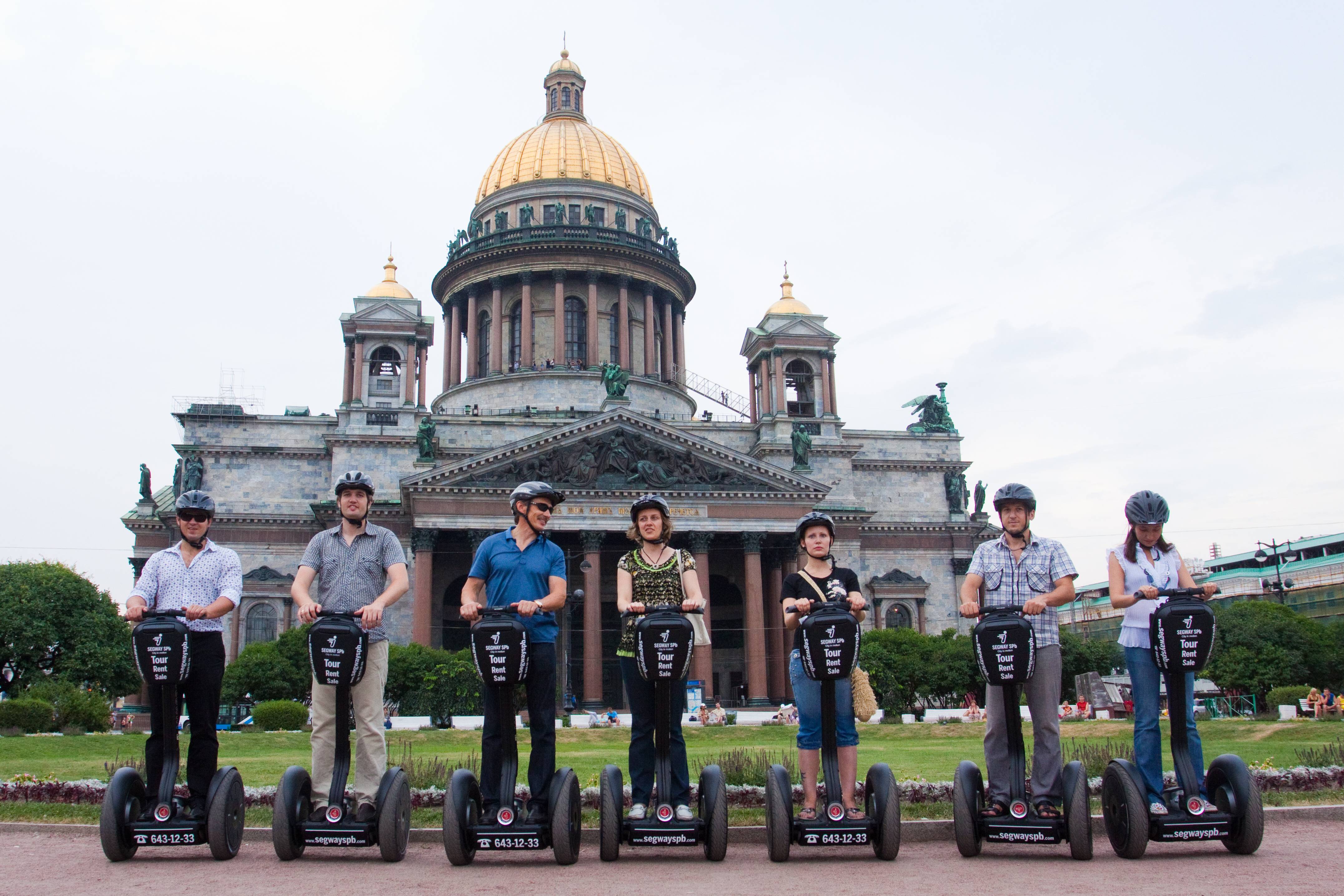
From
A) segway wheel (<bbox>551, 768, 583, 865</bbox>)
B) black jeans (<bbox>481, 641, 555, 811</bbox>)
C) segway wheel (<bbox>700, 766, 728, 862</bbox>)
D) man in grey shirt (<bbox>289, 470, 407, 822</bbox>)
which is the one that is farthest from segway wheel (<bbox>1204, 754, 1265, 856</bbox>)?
man in grey shirt (<bbox>289, 470, 407, 822</bbox>)

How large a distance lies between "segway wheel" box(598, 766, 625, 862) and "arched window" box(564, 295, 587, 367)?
54610 millimetres

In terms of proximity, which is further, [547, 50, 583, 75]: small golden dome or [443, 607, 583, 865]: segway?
[547, 50, 583, 75]: small golden dome

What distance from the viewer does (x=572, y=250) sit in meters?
63.6

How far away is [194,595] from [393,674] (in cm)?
3160

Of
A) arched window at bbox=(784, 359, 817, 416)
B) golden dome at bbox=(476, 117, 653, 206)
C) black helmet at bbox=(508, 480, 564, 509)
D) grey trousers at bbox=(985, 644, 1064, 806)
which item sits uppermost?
golden dome at bbox=(476, 117, 653, 206)

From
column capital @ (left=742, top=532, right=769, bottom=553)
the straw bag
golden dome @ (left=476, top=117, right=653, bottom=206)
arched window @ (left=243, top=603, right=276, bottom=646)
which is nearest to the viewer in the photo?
the straw bag

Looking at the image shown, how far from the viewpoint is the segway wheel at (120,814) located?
8.22m

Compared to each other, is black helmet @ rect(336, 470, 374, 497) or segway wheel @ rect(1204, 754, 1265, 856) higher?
black helmet @ rect(336, 470, 374, 497)

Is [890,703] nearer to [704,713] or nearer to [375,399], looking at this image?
[704,713]

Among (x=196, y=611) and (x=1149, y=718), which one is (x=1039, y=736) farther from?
(x=196, y=611)

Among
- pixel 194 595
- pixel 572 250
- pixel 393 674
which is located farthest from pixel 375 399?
pixel 194 595

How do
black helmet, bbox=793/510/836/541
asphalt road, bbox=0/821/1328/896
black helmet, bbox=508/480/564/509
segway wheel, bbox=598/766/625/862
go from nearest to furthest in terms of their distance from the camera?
1. asphalt road, bbox=0/821/1328/896
2. segway wheel, bbox=598/766/625/862
3. black helmet, bbox=508/480/564/509
4. black helmet, bbox=793/510/836/541

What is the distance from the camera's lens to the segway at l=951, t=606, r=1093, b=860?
8078mm

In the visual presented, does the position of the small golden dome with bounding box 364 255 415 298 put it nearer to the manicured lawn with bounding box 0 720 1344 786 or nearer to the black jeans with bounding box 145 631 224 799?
the manicured lawn with bounding box 0 720 1344 786
